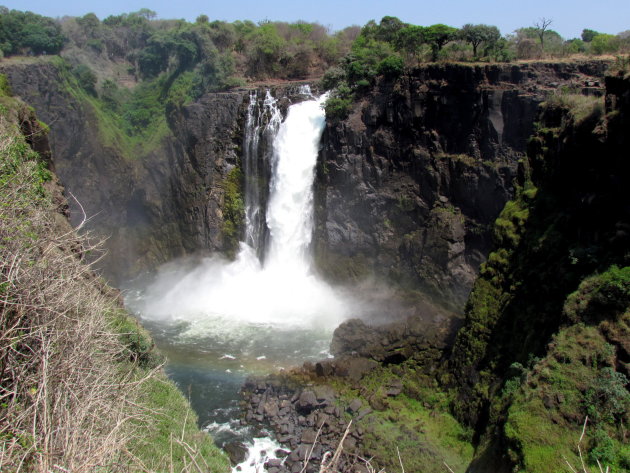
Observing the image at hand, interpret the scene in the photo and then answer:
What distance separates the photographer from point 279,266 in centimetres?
2811

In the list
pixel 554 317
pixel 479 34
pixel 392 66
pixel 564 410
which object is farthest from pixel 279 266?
pixel 564 410

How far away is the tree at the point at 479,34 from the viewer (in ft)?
82.1

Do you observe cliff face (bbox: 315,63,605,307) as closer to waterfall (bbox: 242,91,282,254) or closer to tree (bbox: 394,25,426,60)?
waterfall (bbox: 242,91,282,254)

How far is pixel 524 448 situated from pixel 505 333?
554cm

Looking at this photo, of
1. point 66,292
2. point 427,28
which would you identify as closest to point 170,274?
point 427,28

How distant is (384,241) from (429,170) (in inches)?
174

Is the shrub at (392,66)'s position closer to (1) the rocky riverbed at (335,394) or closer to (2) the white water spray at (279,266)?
(2) the white water spray at (279,266)

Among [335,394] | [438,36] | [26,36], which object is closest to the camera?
[335,394]

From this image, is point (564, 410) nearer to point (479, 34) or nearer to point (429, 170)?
point (429, 170)

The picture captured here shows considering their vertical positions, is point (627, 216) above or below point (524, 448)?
above

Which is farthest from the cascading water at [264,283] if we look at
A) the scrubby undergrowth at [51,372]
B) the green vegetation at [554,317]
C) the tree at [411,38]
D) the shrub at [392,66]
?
the scrubby undergrowth at [51,372]

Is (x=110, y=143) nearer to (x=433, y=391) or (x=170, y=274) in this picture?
(x=170, y=274)

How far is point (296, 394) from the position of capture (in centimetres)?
1719

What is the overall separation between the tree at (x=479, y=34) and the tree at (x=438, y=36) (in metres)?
1.18
